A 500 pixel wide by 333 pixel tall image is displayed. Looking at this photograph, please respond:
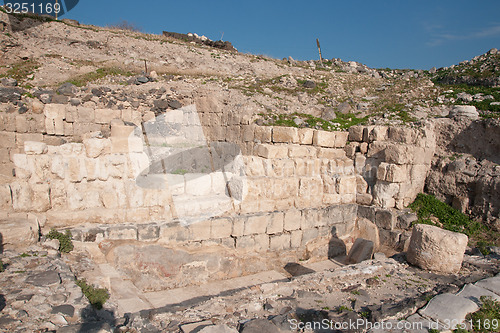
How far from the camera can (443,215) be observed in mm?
8328

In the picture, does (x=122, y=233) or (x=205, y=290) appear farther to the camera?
(x=205, y=290)

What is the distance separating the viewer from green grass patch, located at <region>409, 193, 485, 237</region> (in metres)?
7.84

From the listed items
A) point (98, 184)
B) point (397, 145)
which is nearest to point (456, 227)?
point (397, 145)

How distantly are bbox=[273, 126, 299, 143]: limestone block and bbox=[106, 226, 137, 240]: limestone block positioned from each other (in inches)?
183

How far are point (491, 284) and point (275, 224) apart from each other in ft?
12.4

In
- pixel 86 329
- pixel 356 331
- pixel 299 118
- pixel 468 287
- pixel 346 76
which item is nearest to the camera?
pixel 86 329

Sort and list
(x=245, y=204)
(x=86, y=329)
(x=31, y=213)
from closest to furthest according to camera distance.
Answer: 1. (x=86, y=329)
2. (x=31, y=213)
3. (x=245, y=204)

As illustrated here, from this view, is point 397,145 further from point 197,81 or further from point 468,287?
point 197,81

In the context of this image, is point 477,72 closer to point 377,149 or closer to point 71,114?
point 377,149

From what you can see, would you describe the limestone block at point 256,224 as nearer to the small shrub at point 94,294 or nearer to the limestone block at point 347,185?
the limestone block at point 347,185

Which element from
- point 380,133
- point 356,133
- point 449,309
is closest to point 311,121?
point 356,133

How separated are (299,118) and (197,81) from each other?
6.07 metres

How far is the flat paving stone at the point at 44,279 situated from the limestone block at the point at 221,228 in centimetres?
283

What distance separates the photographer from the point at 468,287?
15.0ft
